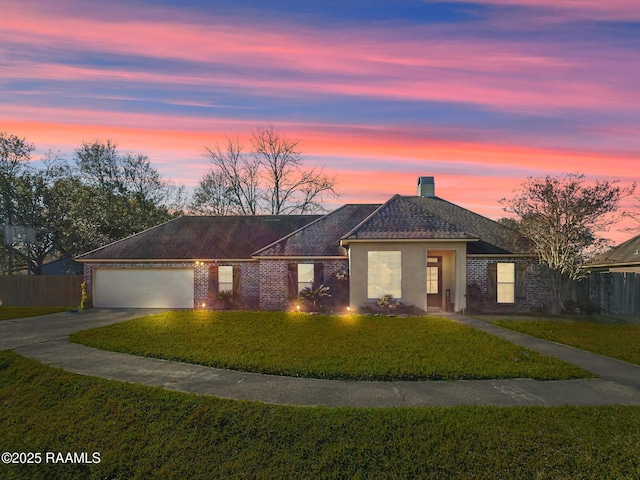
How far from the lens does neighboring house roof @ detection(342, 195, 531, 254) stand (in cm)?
1700

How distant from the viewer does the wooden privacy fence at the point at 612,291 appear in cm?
1805

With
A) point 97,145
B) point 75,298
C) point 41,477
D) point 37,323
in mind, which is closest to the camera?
point 41,477

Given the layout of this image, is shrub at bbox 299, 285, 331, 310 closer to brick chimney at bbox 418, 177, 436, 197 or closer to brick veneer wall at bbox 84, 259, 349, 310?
brick veneer wall at bbox 84, 259, 349, 310

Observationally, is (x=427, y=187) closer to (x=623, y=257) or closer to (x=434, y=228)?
(x=434, y=228)

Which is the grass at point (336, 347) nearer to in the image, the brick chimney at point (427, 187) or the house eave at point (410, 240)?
the house eave at point (410, 240)

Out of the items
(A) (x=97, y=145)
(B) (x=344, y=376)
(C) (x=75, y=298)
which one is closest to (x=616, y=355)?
(B) (x=344, y=376)

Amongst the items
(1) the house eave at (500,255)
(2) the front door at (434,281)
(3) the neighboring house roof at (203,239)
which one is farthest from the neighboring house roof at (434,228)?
(3) the neighboring house roof at (203,239)

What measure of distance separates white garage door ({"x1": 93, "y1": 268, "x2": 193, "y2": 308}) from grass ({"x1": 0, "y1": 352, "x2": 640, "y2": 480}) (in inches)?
564

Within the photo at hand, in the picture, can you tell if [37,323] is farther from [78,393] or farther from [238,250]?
[78,393]

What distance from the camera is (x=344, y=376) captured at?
7902 mm

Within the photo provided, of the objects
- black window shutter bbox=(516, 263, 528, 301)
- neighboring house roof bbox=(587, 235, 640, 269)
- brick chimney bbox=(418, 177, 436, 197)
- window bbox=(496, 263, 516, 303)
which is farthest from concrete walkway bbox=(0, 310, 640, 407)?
neighboring house roof bbox=(587, 235, 640, 269)

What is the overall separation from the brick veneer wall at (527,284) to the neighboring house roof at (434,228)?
1.29 ft

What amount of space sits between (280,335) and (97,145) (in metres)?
31.5

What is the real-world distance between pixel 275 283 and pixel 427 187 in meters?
10.9
